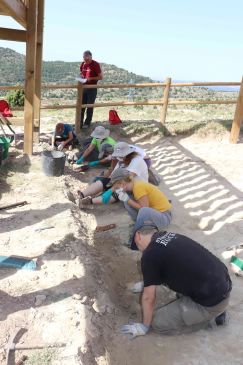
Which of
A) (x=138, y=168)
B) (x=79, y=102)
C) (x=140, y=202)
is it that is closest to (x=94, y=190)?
(x=138, y=168)

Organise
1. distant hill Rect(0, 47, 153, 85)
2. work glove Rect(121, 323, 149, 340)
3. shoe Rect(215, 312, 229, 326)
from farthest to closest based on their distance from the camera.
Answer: distant hill Rect(0, 47, 153, 85)
shoe Rect(215, 312, 229, 326)
work glove Rect(121, 323, 149, 340)

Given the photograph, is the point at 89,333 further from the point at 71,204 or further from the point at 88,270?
the point at 71,204

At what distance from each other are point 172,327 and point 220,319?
1.38 feet

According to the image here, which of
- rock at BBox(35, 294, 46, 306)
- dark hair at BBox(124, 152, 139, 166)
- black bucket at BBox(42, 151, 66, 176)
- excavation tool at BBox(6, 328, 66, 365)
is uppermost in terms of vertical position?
dark hair at BBox(124, 152, 139, 166)

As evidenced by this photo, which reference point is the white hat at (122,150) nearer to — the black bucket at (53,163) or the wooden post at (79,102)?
the black bucket at (53,163)

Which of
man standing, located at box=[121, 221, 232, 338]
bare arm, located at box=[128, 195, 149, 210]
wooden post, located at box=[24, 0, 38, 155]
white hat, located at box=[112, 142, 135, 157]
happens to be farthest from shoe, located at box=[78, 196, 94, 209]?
man standing, located at box=[121, 221, 232, 338]

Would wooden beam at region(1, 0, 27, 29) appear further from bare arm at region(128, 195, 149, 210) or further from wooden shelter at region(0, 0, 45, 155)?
bare arm at region(128, 195, 149, 210)

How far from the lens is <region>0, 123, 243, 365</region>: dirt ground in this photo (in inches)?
114

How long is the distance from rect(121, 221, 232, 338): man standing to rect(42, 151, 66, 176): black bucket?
3.29 metres

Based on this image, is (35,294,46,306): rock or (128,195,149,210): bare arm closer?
(35,294,46,306): rock

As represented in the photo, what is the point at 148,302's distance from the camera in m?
3.11

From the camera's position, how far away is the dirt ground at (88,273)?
2.89 m

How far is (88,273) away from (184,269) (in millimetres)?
1041

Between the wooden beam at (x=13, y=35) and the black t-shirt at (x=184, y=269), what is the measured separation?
462cm
